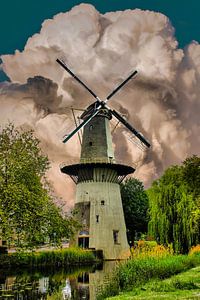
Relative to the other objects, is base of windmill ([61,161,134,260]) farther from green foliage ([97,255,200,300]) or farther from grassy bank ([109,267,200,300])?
grassy bank ([109,267,200,300])

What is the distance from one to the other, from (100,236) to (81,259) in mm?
6046

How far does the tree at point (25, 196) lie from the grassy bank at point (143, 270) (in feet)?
19.1

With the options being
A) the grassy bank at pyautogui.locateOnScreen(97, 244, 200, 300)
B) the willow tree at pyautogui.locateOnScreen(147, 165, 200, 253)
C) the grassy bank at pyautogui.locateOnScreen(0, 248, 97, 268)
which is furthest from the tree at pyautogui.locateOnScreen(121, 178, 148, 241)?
the grassy bank at pyautogui.locateOnScreen(97, 244, 200, 300)

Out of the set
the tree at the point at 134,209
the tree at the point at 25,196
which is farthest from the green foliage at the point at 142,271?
the tree at the point at 134,209

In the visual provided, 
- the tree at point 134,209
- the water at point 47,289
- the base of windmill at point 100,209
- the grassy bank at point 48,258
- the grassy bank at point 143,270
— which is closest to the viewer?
the water at point 47,289

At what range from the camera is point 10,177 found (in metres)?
22.0

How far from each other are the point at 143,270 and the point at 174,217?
36.6 ft

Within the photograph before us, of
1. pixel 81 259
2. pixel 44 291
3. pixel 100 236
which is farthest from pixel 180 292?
pixel 100 236

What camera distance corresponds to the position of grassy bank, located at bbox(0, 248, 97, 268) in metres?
27.9

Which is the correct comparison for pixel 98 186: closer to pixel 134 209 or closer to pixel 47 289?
pixel 134 209

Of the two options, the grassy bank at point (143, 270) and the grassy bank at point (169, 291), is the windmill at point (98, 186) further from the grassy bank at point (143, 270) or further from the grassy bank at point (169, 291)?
the grassy bank at point (169, 291)

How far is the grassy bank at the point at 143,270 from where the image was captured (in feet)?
50.6

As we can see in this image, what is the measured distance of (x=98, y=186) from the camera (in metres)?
43.5

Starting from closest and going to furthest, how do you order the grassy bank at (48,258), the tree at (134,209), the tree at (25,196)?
1. the tree at (25,196)
2. the grassy bank at (48,258)
3. the tree at (134,209)
